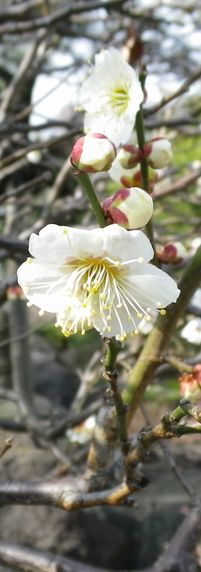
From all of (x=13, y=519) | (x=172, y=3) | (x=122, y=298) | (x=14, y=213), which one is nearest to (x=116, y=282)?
(x=122, y=298)

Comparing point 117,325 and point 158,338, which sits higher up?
point 117,325

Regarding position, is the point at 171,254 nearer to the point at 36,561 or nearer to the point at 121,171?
the point at 121,171

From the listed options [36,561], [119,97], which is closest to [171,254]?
[119,97]

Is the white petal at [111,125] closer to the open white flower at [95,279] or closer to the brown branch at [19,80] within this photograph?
the open white flower at [95,279]

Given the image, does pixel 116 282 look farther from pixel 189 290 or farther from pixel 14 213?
pixel 14 213

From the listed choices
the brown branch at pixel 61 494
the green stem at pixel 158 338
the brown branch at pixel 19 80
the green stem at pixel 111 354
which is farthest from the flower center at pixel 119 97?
the brown branch at pixel 19 80

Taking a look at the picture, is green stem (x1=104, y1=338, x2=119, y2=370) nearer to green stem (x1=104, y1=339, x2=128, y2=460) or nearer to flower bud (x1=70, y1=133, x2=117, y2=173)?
green stem (x1=104, y1=339, x2=128, y2=460)
